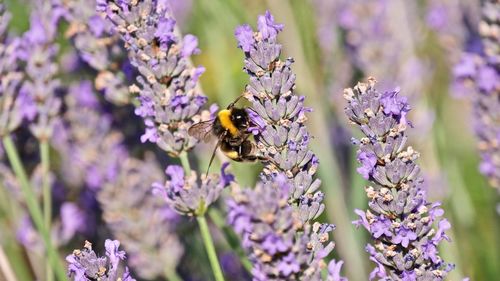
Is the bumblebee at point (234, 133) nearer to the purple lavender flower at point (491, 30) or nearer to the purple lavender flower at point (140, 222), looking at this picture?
the purple lavender flower at point (140, 222)

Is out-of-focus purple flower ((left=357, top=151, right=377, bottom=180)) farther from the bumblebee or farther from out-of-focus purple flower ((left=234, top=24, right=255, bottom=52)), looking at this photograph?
the bumblebee

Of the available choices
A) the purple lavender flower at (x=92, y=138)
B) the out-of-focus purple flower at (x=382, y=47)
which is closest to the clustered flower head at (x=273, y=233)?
the purple lavender flower at (x=92, y=138)

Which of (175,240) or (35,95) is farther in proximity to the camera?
(175,240)

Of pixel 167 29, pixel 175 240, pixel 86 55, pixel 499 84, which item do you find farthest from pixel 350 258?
pixel 167 29

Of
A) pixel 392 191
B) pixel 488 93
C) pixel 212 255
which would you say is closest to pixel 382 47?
pixel 488 93

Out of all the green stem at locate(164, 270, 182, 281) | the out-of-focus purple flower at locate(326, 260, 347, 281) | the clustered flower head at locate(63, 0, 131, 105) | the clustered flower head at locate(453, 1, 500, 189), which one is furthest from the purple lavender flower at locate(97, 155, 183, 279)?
the out-of-focus purple flower at locate(326, 260, 347, 281)

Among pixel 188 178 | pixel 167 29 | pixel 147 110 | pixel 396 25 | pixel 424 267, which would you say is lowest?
pixel 424 267

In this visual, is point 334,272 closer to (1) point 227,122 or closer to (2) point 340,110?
(1) point 227,122

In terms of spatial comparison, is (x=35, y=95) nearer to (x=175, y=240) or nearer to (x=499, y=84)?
(x=175, y=240)
